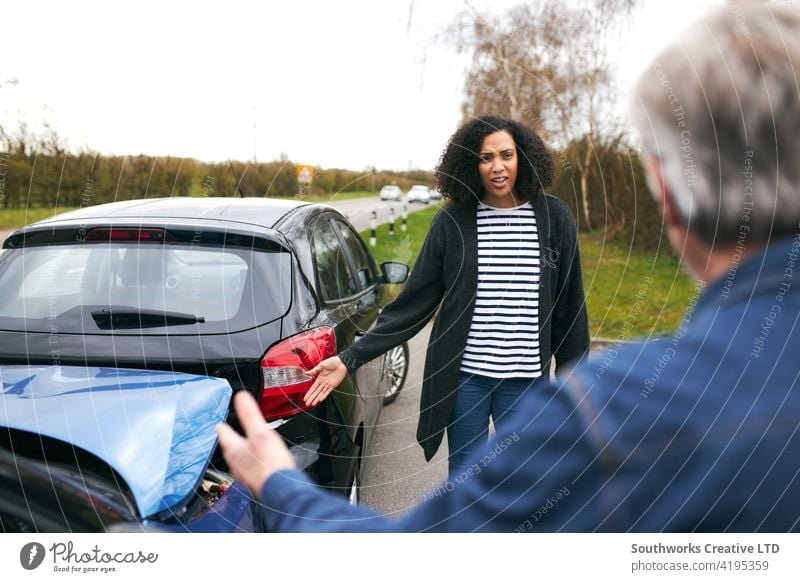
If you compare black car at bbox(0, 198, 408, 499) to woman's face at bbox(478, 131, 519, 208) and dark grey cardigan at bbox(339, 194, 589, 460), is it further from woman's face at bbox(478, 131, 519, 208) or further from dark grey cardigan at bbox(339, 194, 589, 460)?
woman's face at bbox(478, 131, 519, 208)

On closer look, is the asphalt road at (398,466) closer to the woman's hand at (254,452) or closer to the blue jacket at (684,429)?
the woman's hand at (254,452)

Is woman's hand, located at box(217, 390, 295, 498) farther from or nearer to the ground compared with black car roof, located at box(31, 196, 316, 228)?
nearer to the ground

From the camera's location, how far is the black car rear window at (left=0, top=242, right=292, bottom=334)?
1.94m

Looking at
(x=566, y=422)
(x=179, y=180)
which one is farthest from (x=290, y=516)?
(x=179, y=180)

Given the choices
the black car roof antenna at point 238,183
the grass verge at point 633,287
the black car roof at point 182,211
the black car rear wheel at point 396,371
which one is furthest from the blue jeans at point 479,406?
the black car rear wheel at point 396,371

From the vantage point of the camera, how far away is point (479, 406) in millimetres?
2080

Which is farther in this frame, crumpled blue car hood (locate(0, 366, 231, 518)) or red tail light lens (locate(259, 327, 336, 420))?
red tail light lens (locate(259, 327, 336, 420))

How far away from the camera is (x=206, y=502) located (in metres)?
1.39

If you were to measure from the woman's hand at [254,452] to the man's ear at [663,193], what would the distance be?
0.62 meters

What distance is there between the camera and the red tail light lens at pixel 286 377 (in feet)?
6.30

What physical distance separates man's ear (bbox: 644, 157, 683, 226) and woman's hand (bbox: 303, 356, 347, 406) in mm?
1376

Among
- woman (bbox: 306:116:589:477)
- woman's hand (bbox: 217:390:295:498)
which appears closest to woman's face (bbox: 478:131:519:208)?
woman (bbox: 306:116:589:477)

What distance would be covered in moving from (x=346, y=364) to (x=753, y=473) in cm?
151

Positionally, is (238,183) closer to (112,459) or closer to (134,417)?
(134,417)
